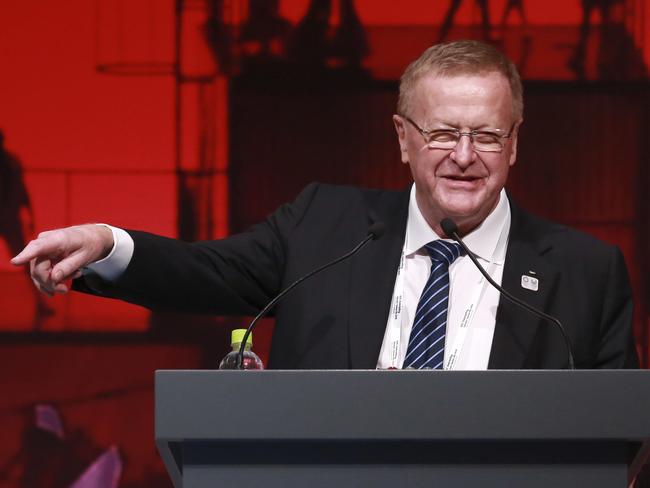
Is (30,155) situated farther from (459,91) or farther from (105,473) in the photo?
(459,91)

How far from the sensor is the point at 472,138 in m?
1.92

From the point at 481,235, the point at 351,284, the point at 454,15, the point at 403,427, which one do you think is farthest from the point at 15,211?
the point at 403,427

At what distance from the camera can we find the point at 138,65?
10.3ft

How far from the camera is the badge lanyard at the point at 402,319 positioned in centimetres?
185

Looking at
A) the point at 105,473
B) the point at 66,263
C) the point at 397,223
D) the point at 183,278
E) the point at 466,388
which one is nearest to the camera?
the point at 466,388

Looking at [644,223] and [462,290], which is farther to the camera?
[644,223]

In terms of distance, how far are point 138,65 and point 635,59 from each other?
1.42 m

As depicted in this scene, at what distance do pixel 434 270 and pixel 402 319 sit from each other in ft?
0.36

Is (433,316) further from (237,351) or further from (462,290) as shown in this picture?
(237,351)

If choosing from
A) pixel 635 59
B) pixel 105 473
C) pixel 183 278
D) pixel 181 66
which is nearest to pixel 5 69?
pixel 181 66

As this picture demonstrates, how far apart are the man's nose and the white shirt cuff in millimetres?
578

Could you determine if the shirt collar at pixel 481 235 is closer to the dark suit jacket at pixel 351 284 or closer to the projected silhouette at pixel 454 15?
the dark suit jacket at pixel 351 284

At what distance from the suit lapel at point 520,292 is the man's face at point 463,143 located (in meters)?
0.11

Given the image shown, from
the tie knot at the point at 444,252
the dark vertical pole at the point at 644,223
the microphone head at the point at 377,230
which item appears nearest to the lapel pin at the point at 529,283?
the tie knot at the point at 444,252
